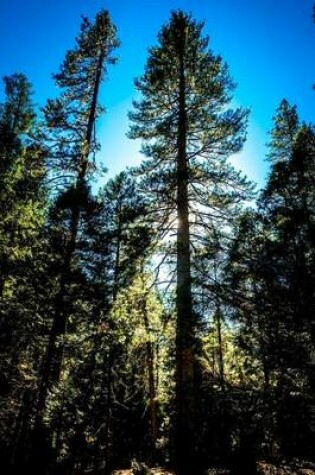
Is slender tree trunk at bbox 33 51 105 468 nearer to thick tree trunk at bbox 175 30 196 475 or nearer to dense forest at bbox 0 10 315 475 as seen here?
dense forest at bbox 0 10 315 475

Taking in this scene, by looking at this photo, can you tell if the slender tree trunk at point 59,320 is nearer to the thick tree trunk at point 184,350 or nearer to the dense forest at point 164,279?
the dense forest at point 164,279

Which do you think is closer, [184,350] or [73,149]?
[184,350]

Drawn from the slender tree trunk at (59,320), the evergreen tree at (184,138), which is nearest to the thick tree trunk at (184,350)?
the evergreen tree at (184,138)

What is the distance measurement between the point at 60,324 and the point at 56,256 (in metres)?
2.54

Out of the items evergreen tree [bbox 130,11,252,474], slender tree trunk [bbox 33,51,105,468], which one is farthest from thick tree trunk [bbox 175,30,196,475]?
slender tree trunk [bbox 33,51,105,468]

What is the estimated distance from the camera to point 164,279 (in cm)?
970

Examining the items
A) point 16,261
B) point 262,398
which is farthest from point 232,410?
point 16,261

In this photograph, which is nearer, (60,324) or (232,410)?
(232,410)

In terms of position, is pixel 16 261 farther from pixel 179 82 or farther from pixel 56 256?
pixel 179 82

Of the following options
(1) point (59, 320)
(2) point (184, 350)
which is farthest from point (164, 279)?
(1) point (59, 320)

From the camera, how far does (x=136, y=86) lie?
12.1 meters

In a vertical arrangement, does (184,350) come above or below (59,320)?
below

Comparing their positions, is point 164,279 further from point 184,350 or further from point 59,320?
point 59,320

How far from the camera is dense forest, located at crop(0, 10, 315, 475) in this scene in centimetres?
549
